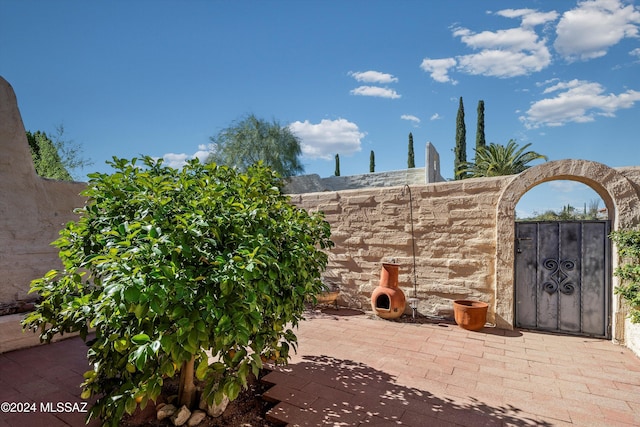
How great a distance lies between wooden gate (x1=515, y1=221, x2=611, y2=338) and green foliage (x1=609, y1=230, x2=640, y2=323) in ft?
0.93

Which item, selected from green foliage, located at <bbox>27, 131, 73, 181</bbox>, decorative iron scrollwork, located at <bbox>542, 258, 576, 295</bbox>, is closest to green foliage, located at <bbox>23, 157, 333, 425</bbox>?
decorative iron scrollwork, located at <bbox>542, 258, 576, 295</bbox>

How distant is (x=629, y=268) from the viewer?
3873 mm

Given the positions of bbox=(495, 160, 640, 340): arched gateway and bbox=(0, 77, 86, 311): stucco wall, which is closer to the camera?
bbox=(495, 160, 640, 340): arched gateway

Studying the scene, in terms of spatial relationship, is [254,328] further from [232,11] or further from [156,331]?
[232,11]

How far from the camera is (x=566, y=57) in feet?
23.0

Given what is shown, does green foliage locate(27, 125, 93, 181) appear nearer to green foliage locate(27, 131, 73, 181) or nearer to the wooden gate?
green foliage locate(27, 131, 73, 181)

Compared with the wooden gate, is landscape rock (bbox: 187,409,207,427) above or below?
below

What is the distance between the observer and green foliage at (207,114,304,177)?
1638cm

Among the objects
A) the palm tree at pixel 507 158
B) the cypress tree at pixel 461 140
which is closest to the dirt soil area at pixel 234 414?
the palm tree at pixel 507 158

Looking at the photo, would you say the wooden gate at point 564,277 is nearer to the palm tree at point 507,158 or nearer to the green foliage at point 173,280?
the green foliage at point 173,280

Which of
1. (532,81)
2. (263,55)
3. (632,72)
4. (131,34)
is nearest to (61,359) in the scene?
(131,34)

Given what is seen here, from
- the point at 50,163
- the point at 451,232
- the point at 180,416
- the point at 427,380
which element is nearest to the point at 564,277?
the point at 451,232

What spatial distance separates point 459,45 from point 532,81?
246 cm

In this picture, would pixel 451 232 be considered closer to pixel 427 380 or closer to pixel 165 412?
pixel 427 380
